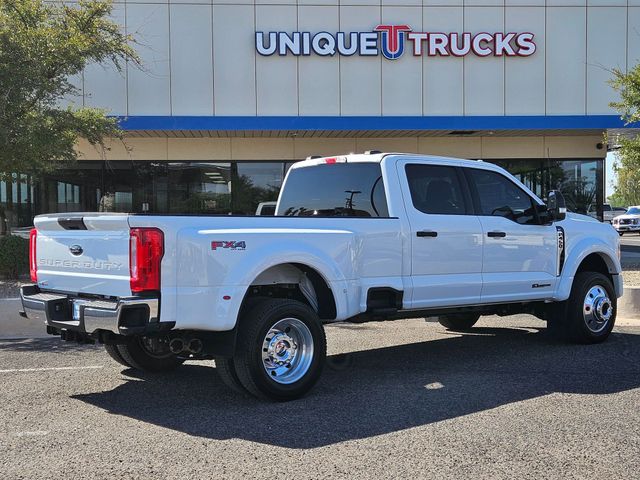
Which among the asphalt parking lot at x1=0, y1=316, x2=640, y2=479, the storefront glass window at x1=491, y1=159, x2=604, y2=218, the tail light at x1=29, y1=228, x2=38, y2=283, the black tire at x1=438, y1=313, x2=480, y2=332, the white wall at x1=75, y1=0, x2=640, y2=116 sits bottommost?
the asphalt parking lot at x1=0, y1=316, x2=640, y2=479

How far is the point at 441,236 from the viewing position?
6.43 m

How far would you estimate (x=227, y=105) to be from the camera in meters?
17.5

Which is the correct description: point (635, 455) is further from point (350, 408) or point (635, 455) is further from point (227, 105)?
point (227, 105)

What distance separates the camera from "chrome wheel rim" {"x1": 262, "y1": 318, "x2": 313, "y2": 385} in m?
5.37

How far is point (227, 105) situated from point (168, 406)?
13127mm

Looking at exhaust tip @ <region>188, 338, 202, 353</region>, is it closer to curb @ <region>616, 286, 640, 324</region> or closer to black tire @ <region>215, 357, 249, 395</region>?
black tire @ <region>215, 357, 249, 395</region>

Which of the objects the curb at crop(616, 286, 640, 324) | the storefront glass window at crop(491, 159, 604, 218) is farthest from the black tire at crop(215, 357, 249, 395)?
the storefront glass window at crop(491, 159, 604, 218)

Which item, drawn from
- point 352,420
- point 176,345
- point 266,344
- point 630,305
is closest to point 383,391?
point 352,420

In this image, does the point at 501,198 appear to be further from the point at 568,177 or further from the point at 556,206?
the point at 568,177

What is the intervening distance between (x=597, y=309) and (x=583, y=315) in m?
0.24

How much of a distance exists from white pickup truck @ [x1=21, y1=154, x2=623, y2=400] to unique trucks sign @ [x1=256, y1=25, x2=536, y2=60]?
36.1 feet

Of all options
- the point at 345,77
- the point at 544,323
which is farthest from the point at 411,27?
the point at 544,323

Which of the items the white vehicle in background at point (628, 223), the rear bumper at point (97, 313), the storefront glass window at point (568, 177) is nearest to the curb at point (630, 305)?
the rear bumper at point (97, 313)

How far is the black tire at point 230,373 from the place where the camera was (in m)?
5.34
